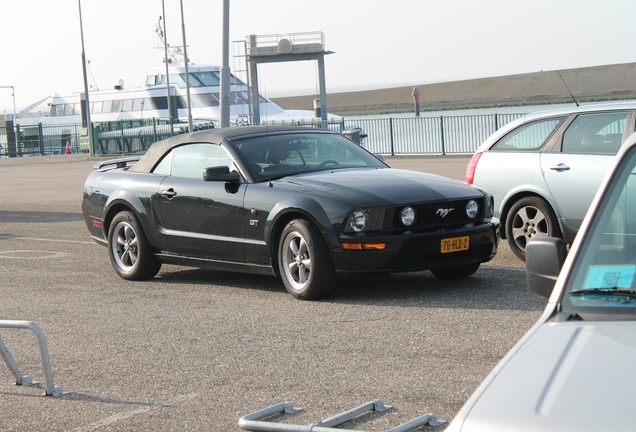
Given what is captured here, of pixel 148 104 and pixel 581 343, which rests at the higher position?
pixel 148 104

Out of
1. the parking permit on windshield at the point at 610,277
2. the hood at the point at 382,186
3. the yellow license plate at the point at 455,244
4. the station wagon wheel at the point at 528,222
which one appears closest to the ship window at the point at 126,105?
the station wagon wheel at the point at 528,222

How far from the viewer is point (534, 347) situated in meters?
3.52

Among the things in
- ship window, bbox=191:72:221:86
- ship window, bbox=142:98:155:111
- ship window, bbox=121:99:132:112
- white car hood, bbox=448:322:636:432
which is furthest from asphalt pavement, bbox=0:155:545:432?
ship window, bbox=121:99:132:112

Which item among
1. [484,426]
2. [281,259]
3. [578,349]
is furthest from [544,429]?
[281,259]

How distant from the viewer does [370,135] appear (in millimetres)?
37094

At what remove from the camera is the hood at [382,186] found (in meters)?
9.41

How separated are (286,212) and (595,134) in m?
3.28

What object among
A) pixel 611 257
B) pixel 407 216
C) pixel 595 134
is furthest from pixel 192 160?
pixel 611 257

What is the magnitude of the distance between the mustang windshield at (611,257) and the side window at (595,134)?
21.8 feet

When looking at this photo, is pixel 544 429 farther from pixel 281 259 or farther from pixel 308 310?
pixel 281 259

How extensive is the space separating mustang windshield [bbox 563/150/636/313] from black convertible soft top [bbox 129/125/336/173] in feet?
22.6

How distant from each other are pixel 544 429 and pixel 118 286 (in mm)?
8701

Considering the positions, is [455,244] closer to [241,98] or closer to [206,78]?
[241,98]

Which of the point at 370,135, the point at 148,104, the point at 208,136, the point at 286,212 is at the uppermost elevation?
the point at 148,104
